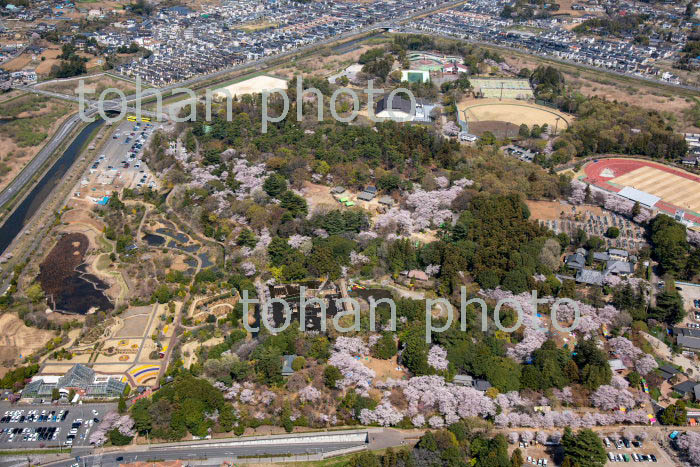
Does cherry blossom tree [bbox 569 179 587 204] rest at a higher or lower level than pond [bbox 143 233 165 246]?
higher

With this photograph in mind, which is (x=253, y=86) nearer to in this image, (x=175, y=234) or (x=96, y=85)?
(x=96, y=85)

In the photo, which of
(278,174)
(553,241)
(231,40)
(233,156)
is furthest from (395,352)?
(231,40)

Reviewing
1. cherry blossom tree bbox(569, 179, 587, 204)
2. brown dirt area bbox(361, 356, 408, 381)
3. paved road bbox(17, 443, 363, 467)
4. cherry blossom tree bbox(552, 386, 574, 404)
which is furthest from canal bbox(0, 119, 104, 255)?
cherry blossom tree bbox(569, 179, 587, 204)

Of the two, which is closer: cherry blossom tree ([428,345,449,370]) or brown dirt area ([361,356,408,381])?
cherry blossom tree ([428,345,449,370])

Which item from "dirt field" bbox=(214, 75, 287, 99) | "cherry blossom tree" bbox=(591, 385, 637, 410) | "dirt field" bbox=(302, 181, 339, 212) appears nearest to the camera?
"cherry blossom tree" bbox=(591, 385, 637, 410)

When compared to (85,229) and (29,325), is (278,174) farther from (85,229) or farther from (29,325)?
(29,325)

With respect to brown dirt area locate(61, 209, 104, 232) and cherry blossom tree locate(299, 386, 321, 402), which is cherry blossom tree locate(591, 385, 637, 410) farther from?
brown dirt area locate(61, 209, 104, 232)

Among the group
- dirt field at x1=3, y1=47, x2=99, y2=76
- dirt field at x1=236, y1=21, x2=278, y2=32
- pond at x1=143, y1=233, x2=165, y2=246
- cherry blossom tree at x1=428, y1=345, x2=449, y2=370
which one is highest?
dirt field at x1=236, y1=21, x2=278, y2=32
